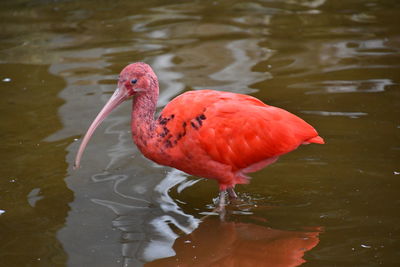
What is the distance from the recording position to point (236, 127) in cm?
583

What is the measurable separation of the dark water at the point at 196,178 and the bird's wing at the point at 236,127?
1.64 ft

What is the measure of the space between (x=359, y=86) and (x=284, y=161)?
213 cm

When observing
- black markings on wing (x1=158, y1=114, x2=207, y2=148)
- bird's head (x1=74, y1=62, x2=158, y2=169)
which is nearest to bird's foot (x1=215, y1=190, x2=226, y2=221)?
black markings on wing (x1=158, y1=114, x2=207, y2=148)

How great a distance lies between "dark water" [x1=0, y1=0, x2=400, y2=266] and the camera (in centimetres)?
547

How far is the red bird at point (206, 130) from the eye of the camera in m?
5.66

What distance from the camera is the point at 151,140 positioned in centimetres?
567

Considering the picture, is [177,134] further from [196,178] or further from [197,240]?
[196,178]

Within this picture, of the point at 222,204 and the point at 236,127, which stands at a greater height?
the point at 236,127

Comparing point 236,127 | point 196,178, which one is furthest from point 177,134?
point 196,178

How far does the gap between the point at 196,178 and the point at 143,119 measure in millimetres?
1180

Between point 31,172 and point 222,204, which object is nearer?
point 222,204

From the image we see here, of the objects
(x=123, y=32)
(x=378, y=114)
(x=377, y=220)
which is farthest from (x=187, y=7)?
(x=377, y=220)

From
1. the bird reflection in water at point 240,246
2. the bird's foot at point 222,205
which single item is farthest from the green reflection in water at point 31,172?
the bird's foot at point 222,205

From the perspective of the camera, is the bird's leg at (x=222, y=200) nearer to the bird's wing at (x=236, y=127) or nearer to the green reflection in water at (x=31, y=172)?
the bird's wing at (x=236, y=127)
